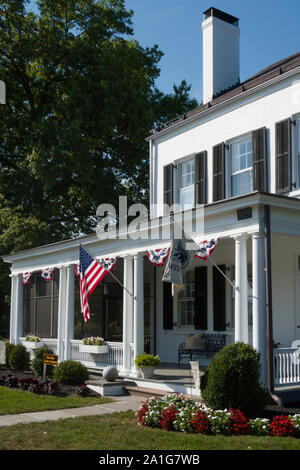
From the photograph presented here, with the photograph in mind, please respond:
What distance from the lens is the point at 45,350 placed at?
16.2 metres

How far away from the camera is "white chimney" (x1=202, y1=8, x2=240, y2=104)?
19.4 m

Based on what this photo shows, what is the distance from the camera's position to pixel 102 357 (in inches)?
632

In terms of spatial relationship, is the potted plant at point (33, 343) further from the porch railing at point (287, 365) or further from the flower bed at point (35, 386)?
the porch railing at point (287, 365)

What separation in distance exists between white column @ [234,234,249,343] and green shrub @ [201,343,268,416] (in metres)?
1.52

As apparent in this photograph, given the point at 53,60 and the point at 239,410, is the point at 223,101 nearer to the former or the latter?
the point at 239,410

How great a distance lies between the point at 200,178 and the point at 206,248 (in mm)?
4948

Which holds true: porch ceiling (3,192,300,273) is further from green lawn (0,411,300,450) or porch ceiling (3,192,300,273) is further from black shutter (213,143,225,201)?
green lawn (0,411,300,450)

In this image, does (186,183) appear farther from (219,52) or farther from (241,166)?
(219,52)

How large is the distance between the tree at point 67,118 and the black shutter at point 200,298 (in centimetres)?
1125

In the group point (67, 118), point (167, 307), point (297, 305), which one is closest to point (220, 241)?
point (297, 305)

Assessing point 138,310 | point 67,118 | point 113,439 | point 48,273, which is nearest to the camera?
point 113,439

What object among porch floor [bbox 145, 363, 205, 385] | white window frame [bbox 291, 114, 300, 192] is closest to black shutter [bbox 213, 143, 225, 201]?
white window frame [bbox 291, 114, 300, 192]

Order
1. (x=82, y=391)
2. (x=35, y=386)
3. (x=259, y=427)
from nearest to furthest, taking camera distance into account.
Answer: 1. (x=259, y=427)
2. (x=82, y=391)
3. (x=35, y=386)
